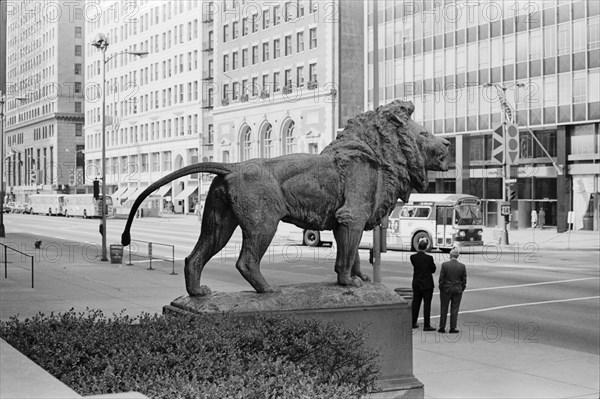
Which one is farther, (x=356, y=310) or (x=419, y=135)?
(x=419, y=135)

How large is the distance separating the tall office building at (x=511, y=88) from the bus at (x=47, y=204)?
45320 millimetres

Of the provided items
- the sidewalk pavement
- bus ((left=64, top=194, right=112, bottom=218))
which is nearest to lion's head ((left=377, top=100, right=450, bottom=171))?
the sidewalk pavement

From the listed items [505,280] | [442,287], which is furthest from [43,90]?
[442,287]

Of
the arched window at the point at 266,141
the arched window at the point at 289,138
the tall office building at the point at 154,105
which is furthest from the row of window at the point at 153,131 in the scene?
the arched window at the point at 289,138

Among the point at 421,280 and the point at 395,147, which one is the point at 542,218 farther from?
the point at 395,147

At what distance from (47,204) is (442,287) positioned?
8757 centimetres

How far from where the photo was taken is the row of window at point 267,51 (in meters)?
74.2

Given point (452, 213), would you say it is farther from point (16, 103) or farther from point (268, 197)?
point (16, 103)

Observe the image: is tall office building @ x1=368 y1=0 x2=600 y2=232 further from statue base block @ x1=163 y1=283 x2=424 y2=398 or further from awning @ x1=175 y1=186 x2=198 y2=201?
statue base block @ x1=163 y1=283 x2=424 y2=398

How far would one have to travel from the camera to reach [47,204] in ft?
319

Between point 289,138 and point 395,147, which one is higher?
point 289,138

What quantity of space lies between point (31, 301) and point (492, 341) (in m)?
11.3

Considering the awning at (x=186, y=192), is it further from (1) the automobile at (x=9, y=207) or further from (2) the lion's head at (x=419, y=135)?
(2) the lion's head at (x=419, y=135)

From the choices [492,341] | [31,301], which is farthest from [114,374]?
[31,301]
